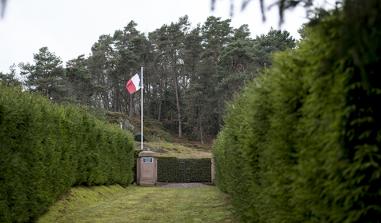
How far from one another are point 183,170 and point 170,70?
36452 millimetres

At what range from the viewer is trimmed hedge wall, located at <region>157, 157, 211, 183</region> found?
32438mm

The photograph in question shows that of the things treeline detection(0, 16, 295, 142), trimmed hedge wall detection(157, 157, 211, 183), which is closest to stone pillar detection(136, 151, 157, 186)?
trimmed hedge wall detection(157, 157, 211, 183)

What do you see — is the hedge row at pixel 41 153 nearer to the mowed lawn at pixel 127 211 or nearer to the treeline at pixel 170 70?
the mowed lawn at pixel 127 211

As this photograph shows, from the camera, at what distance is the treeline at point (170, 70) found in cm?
4869

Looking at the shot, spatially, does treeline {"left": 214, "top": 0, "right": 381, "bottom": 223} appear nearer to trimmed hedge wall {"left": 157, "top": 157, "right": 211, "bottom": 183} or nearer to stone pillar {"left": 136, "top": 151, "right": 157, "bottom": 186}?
stone pillar {"left": 136, "top": 151, "right": 157, "bottom": 186}

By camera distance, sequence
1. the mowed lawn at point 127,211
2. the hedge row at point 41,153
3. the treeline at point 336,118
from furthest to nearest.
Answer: the mowed lawn at point 127,211, the hedge row at point 41,153, the treeline at point 336,118

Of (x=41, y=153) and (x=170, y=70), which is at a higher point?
(x=170, y=70)

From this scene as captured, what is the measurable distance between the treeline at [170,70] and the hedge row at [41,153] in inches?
1172

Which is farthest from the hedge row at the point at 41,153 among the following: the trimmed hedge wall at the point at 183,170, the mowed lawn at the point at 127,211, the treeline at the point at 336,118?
the trimmed hedge wall at the point at 183,170

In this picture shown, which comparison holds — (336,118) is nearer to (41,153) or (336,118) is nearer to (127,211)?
(41,153)

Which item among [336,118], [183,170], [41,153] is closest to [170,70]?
[183,170]

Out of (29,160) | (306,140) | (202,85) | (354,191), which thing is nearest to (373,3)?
(354,191)

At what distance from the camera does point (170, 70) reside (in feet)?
222

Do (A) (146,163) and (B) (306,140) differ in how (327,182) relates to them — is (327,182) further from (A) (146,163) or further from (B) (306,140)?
(A) (146,163)
